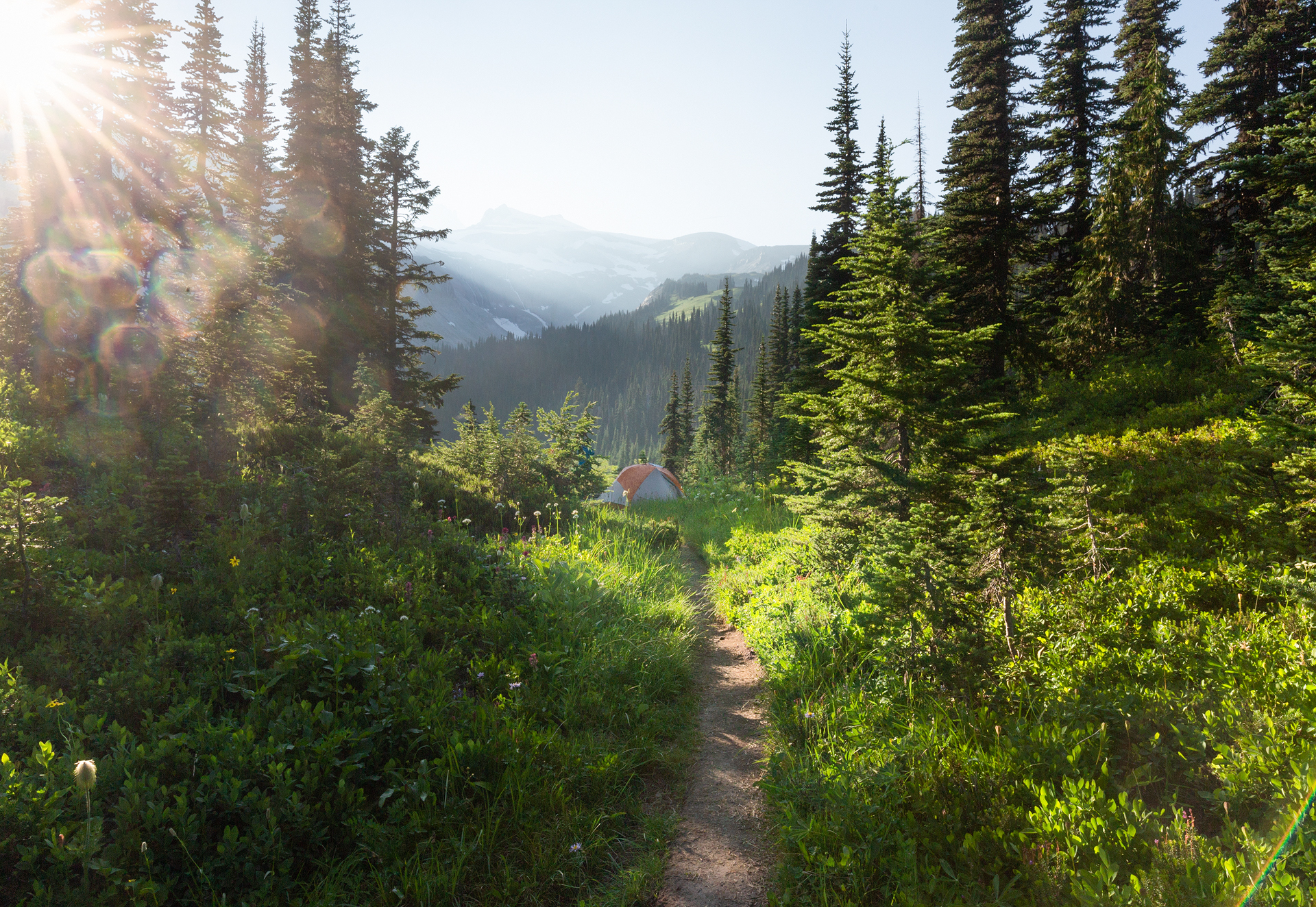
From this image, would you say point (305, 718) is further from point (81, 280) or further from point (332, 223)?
point (332, 223)

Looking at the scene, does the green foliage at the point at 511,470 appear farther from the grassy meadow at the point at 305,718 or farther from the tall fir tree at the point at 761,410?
the tall fir tree at the point at 761,410

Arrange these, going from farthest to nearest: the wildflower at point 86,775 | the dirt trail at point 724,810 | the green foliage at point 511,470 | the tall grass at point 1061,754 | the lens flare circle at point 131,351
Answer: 1. the green foliage at point 511,470
2. the lens flare circle at point 131,351
3. the dirt trail at point 724,810
4. the tall grass at point 1061,754
5. the wildflower at point 86,775

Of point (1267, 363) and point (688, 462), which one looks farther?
point (688, 462)

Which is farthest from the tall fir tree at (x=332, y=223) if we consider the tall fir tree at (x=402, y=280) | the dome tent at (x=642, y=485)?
the dome tent at (x=642, y=485)

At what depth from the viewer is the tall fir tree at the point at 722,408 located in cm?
4653

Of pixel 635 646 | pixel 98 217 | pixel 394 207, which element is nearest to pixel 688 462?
pixel 394 207

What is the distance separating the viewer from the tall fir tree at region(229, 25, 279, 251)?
1897 cm

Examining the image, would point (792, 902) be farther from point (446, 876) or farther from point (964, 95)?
point (964, 95)

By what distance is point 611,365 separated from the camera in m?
180

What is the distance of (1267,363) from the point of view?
283 inches

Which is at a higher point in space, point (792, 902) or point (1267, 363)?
point (1267, 363)

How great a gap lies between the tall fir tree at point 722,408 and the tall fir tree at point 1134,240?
29916 millimetres

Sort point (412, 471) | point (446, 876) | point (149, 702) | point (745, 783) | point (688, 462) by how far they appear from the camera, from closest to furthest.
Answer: point (446, 876) < point (149, 702) < point (745, 783) < point (412, 471) < point (688, 462)

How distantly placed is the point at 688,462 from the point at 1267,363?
48501mm
